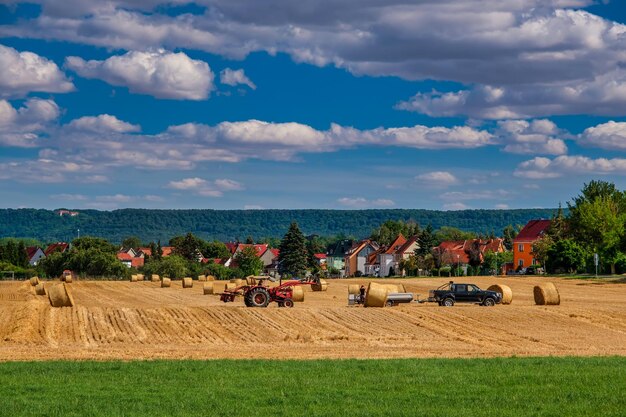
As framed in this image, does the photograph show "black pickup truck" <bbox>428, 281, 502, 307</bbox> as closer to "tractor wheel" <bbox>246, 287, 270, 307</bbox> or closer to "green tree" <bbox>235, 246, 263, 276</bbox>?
"tractor wheel" <bbox>246, 287, 270, 307</bbox>

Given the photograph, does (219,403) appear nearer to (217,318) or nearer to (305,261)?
(217,318)

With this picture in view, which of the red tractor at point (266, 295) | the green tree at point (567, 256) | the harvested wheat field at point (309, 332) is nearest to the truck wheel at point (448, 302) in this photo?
the harvested wheat field at point (309, 332)

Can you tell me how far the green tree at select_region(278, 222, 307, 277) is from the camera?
451 ft

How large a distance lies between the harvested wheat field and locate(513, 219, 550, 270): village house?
86.5m

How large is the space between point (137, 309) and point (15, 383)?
22.0m

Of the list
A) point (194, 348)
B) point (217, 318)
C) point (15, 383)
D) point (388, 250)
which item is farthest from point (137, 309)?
point (388, 250)

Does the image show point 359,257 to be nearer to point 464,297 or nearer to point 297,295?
A: point 297,295

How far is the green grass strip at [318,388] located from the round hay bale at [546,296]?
2169 centimetres

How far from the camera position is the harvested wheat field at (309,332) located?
92.5 feet

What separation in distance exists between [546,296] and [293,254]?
305 ft

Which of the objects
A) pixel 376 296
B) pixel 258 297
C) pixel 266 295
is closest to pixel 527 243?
pixel 376 296

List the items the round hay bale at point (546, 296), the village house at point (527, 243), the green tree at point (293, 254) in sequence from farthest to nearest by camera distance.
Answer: the green tree at point (293, 254) < the village house at point (527, 243) < the round hay bale at point (546, 296)

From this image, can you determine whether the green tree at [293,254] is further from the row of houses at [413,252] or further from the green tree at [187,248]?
the green tree at [187,248]

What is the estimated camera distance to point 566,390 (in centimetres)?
1919
